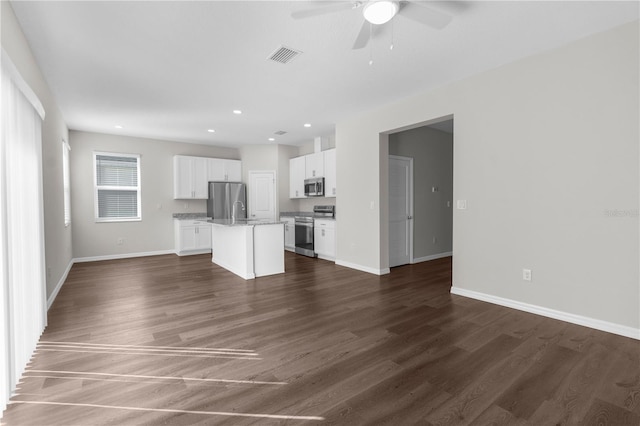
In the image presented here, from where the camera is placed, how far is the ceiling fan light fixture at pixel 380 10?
2.02m

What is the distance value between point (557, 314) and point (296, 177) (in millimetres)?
5684

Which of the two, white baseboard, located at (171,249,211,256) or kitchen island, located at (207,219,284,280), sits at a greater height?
kitchen island, located at (207,219,284,280)

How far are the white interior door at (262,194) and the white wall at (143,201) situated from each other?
1155 mm

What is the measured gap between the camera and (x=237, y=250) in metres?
5.01

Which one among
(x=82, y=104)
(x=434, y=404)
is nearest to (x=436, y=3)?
(x=434, y=404)

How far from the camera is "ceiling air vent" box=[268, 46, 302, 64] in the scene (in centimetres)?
296

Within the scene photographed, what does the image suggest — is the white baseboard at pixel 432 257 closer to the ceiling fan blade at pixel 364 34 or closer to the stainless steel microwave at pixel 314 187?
the stainless steel microwave at pixel 314 187

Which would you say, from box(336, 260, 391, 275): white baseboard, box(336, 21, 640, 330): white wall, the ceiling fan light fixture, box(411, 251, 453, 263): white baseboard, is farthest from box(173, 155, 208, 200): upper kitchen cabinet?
the ceiling fan light fixture

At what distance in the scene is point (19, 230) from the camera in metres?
2.24

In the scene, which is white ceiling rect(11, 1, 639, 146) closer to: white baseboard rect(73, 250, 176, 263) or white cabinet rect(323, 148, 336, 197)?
white cabinet rect(323, 148, 336, 197)

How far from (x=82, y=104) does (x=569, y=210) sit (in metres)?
6.24

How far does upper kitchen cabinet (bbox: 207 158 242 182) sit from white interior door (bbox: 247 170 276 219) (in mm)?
343

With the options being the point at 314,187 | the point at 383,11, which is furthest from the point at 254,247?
the point at 383,11

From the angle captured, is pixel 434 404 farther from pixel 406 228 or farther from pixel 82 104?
pixel 82 104
